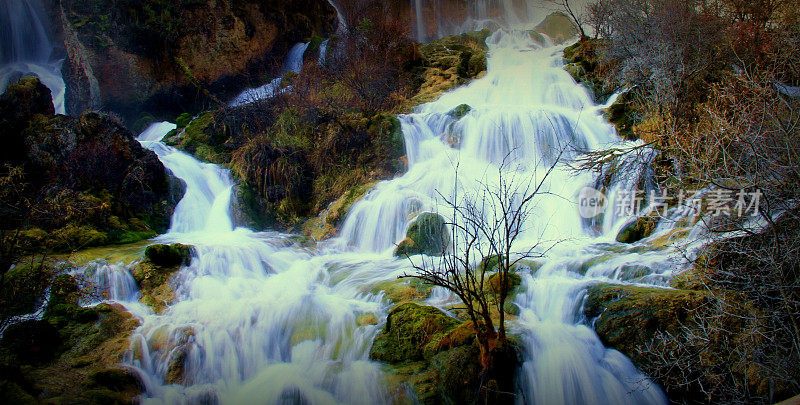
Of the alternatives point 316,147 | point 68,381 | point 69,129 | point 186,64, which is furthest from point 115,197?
point 186,64

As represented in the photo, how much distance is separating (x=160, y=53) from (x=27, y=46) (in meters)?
9.86

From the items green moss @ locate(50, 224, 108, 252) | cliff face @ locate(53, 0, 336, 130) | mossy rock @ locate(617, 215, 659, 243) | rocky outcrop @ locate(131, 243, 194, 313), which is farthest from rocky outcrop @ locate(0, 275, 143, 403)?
cliff face @ locate(53, 0, 336, 130)

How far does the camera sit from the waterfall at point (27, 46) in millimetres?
20712

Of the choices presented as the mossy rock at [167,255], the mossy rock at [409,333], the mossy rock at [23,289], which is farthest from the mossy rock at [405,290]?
the mossy rock at [23,289]

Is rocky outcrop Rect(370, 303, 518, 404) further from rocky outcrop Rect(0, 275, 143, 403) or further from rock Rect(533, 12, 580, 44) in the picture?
rock Rect(533, 12, 580, 44)

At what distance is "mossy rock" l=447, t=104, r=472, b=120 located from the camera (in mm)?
13523

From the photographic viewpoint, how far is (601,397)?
4410mm

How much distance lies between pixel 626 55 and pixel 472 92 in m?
6.39

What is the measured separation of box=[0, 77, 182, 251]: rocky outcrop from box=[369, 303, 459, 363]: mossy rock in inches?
272

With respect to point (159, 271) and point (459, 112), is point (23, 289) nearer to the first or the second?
point (159, 271)

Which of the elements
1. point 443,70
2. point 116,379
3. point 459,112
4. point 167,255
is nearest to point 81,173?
point 167,255

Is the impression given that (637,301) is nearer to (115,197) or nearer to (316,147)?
(316,147)

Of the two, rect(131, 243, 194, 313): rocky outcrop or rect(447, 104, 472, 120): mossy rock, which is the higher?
rect(447, 104, 472, 120): mossy rock

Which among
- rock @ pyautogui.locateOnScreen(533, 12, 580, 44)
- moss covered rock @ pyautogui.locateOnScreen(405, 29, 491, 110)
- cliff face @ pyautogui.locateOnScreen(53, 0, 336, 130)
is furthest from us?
rock @ pyautogui.locateOnScreen(533, 12, 580, 44)
